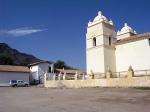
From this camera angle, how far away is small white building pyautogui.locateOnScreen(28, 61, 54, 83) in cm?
5147

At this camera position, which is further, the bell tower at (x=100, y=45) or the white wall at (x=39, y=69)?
the white wall at (x=39, y=69)

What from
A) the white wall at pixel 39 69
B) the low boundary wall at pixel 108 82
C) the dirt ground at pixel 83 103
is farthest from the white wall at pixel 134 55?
the white wall at pixel 39 69

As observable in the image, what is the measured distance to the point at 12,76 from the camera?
47812 millimetres

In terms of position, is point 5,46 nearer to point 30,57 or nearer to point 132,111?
point 30,57

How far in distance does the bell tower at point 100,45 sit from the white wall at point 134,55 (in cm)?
115

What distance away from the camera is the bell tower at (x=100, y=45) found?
34.7 meters

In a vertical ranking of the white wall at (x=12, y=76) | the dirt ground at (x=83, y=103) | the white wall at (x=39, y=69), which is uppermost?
the white wall at (x=39, y=69)

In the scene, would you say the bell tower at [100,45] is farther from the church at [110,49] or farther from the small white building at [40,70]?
the small white building at [40,70]

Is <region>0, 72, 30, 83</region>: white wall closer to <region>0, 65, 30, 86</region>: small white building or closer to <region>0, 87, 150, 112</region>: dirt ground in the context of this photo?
<region>0, 65, 30, 86</region>: small white building

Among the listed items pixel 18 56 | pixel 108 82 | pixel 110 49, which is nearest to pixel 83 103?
pixel 108 82

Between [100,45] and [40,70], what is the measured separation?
68.0 feet

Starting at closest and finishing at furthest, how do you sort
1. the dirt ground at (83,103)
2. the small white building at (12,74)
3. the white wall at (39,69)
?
1. the dirt ground at (83,103)
2. the small white building at (12,74)
3. the white wall at (39,69)

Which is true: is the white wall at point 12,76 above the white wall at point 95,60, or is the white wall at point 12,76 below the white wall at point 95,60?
below

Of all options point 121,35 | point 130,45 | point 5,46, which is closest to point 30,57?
point 5,46
